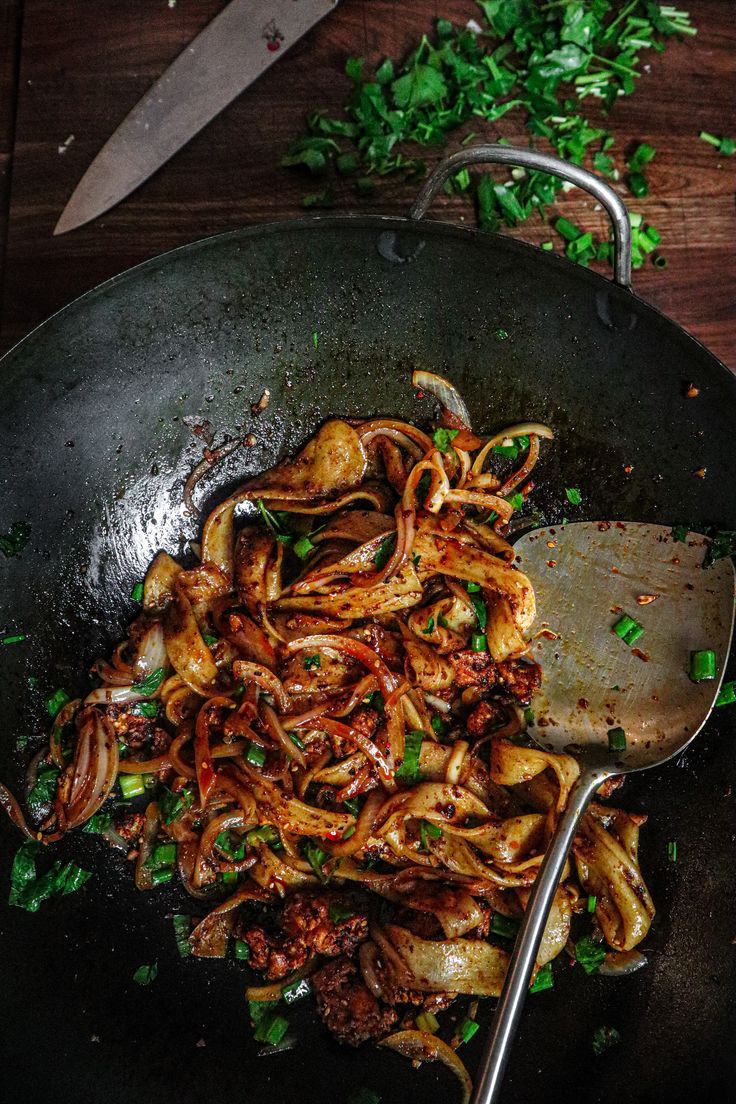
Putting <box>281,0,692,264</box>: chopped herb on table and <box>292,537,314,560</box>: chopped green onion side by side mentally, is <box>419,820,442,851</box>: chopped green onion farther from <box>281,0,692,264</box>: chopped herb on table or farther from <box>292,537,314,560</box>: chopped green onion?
<box>281,0,692,264</box>: chopped herb on table

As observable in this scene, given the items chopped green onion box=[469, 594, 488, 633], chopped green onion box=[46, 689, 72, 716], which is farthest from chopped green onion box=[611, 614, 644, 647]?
chopped green onion box=[46, 689, 72, 716]

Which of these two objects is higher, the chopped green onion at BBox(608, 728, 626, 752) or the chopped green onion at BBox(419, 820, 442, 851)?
the chopped green onion at BBox(608, 728, 626, 752)

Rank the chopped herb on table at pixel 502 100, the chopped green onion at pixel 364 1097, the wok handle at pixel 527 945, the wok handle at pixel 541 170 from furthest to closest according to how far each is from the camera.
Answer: the chopped herb on table at pixel 502 100
the chopped green onion at pixel 364 1097
the wok handle at pixel 541 170
the wok handle at pixel 527 945

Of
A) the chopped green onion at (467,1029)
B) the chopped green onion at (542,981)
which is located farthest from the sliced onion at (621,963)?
the chopped green onion at (467,1029)

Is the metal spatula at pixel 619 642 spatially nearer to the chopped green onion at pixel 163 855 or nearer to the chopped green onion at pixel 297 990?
the chopped green onion at pixel 297 990

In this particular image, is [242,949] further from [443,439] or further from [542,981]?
[443,439]

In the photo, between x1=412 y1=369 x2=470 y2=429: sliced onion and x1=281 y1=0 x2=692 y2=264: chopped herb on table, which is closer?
x1=412 y1=369 x2=470 y2=429: sliced onion
